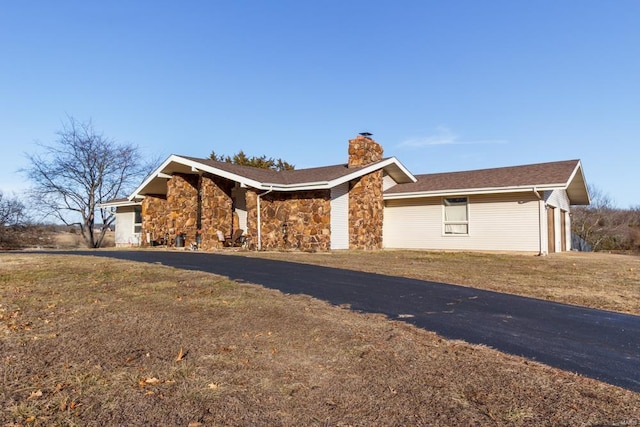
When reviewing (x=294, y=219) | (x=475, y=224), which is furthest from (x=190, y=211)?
(x=475, y=224)

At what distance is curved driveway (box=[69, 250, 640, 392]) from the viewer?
14.7ft

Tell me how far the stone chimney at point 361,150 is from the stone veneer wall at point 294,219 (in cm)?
276

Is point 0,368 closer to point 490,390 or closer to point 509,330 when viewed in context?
point 490,390

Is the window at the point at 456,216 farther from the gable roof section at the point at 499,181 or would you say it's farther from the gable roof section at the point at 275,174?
the gable roof section at the point at 275,174

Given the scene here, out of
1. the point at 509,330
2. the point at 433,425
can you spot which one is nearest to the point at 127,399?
the point at 433,425

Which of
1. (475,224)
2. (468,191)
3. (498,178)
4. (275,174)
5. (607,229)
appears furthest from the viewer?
(607,229)

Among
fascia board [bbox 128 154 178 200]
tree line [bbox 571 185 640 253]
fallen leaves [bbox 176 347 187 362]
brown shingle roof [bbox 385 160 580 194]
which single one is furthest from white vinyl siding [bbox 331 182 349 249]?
tree line [bbox 571 185 640 253]

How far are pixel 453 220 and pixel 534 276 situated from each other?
793cm

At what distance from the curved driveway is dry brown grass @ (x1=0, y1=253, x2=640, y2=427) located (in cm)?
45

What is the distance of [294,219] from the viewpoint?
17344 millimetres

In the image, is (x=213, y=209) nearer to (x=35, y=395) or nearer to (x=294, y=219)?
(x=294, y=219)

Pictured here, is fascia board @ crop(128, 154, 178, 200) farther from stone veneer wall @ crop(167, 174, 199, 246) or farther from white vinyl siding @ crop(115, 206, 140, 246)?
white vinyl siding @ crop(115, 206, 140, 246)

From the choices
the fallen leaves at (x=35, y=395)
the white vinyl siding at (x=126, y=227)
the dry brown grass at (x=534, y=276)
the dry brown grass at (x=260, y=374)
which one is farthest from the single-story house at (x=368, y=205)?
the fallen leaves at (x=35, y=395)

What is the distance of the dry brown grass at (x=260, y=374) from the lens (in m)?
3.03
